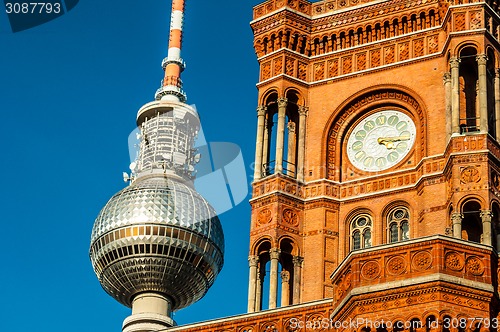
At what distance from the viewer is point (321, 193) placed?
47594 mm

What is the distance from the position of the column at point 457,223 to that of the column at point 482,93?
3035 mm

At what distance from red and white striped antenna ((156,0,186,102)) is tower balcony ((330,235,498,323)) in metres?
34.0

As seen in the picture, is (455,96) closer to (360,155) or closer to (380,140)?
(380,140)

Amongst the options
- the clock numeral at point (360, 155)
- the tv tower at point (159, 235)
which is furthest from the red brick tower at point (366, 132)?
the tv tower at point (159, 235)

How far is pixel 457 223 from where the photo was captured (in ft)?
141

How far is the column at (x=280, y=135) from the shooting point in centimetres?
4772

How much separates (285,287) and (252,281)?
3.94 ft

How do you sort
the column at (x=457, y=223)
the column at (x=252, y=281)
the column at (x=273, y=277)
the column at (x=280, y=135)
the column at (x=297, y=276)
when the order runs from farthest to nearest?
1. the column at (x=280, y=135)
2. the column at (x=297, y=276)
3. the column at (x=252, y=281)
4. the column at (x=273, y=277)
5. the column at (x=457, y=223)

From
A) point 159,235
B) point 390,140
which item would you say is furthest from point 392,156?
point 159,235

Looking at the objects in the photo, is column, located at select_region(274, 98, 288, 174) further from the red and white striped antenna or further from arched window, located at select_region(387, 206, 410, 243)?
the red and white striped antenna

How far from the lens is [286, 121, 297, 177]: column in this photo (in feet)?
158

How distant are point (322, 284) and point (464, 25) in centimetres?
983

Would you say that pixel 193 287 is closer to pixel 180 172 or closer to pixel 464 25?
pixel 180 172

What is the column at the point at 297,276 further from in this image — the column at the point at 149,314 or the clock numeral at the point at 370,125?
the column at the point at 149,314
